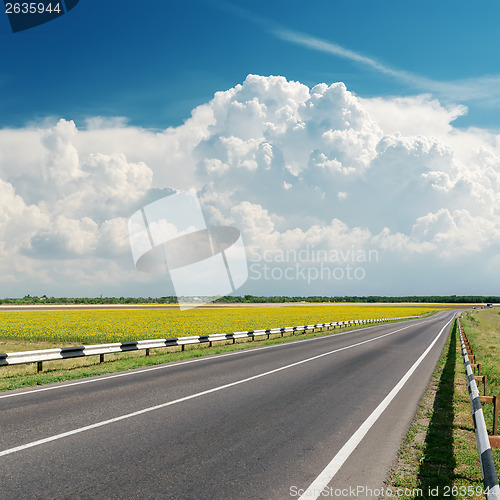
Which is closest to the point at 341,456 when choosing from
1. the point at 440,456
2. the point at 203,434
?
the point at 440,456

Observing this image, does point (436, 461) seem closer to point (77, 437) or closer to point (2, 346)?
point (77, 437)

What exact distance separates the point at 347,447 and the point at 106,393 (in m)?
6.06

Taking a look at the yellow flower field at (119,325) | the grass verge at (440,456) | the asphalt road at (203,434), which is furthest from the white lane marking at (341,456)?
the yellow flower field at (119,325)

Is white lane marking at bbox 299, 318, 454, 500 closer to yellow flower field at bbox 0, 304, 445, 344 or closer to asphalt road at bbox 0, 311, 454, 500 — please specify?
asphalt road at bbox 0, 311, 454, 500

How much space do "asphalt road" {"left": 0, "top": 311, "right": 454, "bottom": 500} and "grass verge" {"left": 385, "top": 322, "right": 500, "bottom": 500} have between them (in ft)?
0.85

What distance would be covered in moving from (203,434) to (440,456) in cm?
367

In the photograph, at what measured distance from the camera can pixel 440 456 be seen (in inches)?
248

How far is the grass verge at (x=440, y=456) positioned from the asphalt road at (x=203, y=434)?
0.85 ft

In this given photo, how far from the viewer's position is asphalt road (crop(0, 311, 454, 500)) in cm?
508

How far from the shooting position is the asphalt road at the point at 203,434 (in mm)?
5082

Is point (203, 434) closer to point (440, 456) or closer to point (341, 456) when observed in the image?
point (341, 456)

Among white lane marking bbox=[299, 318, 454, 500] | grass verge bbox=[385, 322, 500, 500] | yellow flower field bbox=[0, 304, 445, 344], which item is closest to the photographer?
white lane marking bbox=[299, 318, 454, 500]

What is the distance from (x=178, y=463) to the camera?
18.5 ft

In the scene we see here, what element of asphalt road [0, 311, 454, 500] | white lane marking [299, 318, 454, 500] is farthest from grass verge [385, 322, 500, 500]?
white lane marking [299, 318, 454, 500]
